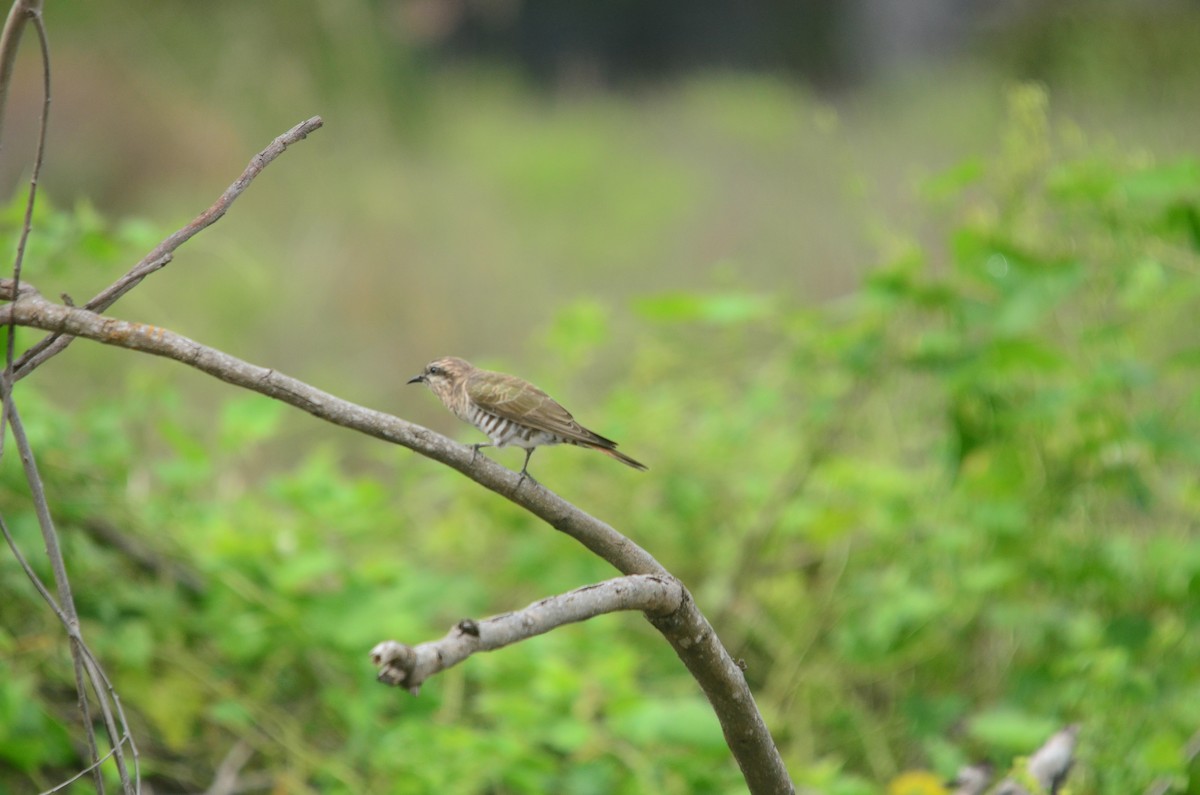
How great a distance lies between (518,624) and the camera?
1.41 meters

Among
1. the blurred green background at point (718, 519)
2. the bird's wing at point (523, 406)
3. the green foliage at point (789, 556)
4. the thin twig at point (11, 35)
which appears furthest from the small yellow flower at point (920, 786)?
the thin twig at point (11, 35)

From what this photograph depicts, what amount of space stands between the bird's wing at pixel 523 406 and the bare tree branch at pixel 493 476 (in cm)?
72

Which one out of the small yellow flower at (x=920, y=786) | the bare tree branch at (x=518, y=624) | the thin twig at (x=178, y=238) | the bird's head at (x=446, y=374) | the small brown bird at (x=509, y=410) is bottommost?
the small yellow flower at (x=920, y=786)

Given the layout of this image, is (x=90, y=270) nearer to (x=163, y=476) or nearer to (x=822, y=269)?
(x=163, y=476)

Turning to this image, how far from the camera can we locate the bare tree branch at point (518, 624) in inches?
47.3

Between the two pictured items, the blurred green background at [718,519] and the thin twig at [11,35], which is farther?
the blurred green background at [718,519]

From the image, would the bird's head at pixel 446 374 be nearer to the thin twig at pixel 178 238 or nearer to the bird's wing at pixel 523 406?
the bird's wing at pixel 523 406

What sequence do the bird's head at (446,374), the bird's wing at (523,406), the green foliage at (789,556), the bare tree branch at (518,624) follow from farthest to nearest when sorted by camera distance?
the green foliage at (789,556) < the bird's head at (446,374) < the bird's wing at (523,406) < the bare tree branch at (518,624)

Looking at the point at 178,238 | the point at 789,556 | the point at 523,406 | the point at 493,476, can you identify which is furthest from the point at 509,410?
the point at 789,556

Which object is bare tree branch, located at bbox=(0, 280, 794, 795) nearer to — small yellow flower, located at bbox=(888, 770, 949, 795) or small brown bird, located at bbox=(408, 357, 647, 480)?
small brown bird, located at bbox=(408, 357, 647, 480)

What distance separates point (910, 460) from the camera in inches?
225

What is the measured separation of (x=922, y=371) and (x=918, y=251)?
0.38 m

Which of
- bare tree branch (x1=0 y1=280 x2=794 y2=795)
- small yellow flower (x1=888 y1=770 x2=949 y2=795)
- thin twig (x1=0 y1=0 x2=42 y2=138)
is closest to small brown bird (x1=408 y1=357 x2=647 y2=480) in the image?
bare tree branch (x1=0 y1=280 x2=794 y2=795)

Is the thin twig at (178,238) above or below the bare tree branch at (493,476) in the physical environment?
above
